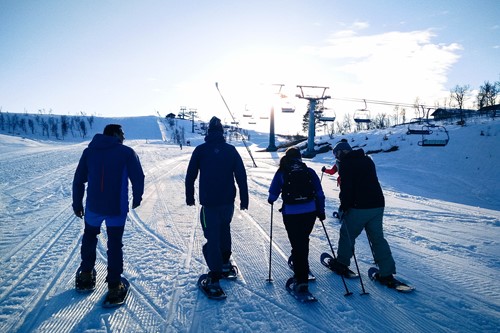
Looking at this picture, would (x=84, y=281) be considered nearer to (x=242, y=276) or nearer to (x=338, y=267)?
(x=242, y=276)

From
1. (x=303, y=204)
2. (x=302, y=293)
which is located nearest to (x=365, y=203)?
(x=303, y=204)

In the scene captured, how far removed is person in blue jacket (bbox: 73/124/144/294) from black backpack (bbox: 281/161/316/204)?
6.29 feet

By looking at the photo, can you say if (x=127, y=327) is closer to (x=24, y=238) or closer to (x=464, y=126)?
(x=24, y=238)

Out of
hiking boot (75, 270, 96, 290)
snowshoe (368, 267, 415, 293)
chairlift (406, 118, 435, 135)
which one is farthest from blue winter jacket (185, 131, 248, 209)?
chairlift (406, 118, 435, 135)

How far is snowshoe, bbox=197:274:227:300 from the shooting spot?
409cm

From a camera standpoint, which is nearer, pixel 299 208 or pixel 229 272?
pixel 299 208

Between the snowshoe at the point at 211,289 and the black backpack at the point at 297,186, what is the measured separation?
1479 millimetres

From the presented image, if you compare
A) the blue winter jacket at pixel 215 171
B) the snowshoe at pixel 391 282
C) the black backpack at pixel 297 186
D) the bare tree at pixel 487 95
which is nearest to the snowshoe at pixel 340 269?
the snowshoe at pixel 391 282

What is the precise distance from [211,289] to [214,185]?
1.40m

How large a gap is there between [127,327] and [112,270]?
783mm

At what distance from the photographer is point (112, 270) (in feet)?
12.9

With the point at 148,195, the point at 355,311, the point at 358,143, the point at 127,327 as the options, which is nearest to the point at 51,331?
the point at 127,327

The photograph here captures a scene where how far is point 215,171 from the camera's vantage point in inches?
167

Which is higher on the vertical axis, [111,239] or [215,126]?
[215,126]
